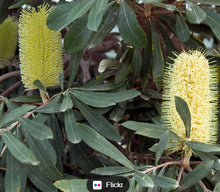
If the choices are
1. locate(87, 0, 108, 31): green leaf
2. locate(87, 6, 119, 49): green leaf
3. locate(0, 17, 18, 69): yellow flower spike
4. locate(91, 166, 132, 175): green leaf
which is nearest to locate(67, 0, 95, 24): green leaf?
locate(87, 0, 108, 31): green leaf

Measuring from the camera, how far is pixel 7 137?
0.58 m

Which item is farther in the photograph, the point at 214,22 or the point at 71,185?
the point at 214,22

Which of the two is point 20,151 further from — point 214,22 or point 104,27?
point 214,22

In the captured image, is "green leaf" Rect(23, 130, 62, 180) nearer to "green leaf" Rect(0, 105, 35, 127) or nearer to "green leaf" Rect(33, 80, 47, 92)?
"green leaf" Rect(0, 105, 35, 127)

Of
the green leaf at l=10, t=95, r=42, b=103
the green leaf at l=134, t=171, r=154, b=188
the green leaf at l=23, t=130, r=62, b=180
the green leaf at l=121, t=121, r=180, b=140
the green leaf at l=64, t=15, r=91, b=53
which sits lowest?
the green leaf at l=134, t=171, r=154, b=188

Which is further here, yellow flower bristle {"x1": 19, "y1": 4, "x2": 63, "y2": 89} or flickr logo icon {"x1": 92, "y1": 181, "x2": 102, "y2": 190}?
yellow flower bristle {"x1": 19, "y1": 4, "x2": 63, "y2": 89}

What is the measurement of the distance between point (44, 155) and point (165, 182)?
0.87 ft

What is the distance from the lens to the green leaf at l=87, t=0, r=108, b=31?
0.57 meters

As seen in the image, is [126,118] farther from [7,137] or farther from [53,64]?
[7,137]

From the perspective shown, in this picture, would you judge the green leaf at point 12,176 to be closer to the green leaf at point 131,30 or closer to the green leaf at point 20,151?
the green leaf at point 20,151

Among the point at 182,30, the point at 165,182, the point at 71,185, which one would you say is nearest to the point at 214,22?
the point at 182,30

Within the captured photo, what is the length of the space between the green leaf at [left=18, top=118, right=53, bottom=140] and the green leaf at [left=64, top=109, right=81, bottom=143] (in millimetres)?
55

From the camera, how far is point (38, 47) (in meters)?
0.75

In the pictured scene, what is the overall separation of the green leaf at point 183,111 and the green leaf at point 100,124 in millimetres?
A: 162
